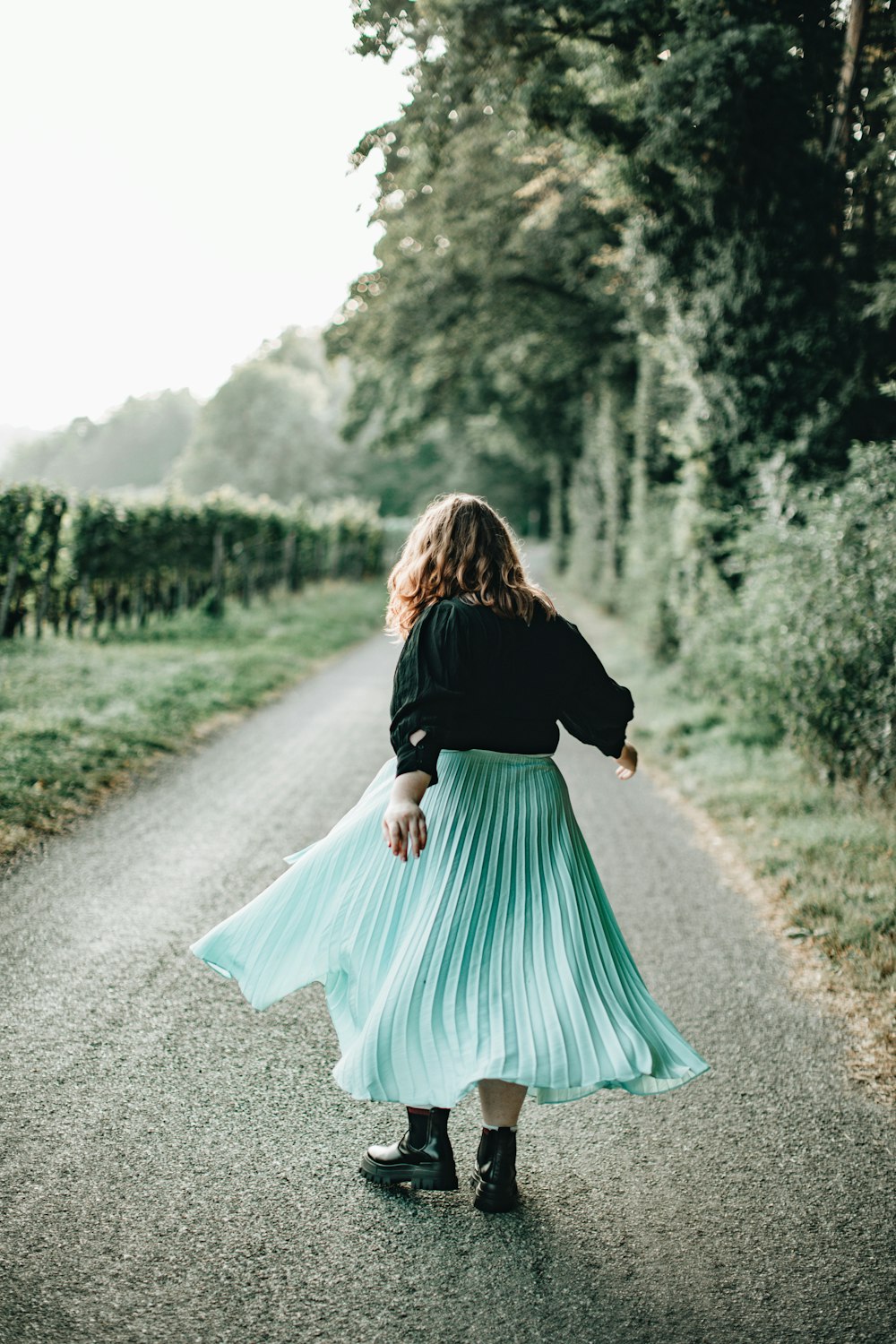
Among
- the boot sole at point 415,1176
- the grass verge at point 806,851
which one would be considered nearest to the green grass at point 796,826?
the grass verge at point 806,851

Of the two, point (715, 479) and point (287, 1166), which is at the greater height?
point (715, 479)

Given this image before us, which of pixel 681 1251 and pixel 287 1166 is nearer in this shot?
pixel 681 1251

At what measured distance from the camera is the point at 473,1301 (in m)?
2.42

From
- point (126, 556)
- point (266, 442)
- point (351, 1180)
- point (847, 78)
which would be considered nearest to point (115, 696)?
point (126, 556)

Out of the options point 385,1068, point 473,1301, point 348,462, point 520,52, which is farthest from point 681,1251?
point 348,462

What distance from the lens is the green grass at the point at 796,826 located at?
493 cm

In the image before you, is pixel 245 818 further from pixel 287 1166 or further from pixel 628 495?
pixel 628 495

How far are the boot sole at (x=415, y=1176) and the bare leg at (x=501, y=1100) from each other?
0.74 ft

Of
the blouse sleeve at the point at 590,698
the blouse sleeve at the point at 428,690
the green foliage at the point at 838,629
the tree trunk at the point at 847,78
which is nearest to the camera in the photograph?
the blouse sleeve at the point at 428,690

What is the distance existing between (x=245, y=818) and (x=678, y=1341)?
15.7ft

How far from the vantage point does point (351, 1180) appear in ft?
9.55

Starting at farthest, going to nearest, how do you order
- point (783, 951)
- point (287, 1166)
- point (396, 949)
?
point (783, 951), point (287, 1166), point (396, 949)

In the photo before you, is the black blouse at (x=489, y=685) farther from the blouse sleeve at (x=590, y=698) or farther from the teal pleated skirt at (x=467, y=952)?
the teal pleated skirt at (x=467, y=952)

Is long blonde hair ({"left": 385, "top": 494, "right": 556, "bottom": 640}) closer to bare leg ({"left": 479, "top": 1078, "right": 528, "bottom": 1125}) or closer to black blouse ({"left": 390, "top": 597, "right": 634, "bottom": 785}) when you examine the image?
black blouse ({"left": 390, "top": 597, "right": 634, "bottom": 785})
